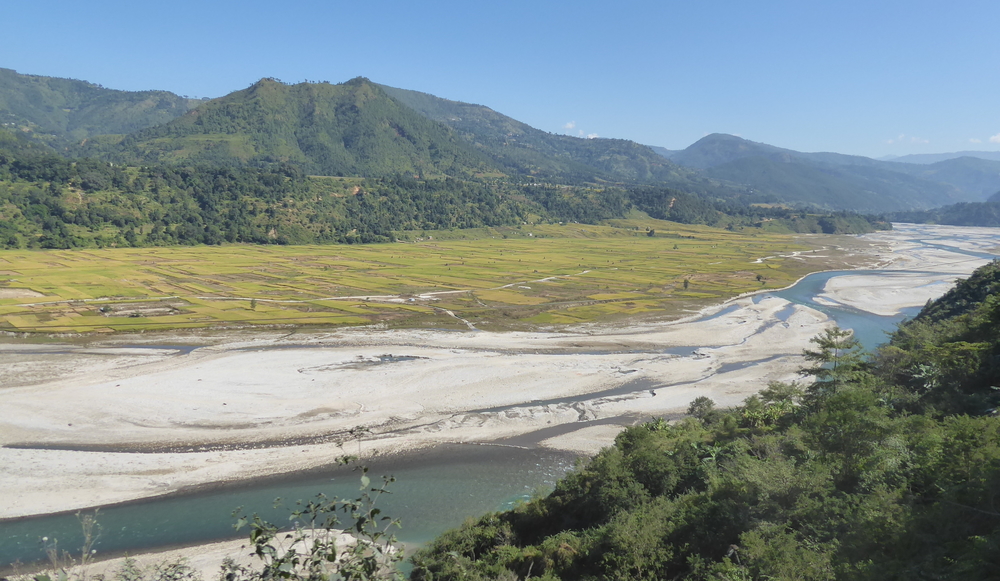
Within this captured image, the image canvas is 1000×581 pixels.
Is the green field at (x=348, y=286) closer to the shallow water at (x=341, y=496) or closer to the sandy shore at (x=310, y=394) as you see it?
the sandy shore at (x=310, y=394)

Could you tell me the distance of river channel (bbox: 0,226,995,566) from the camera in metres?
28.3

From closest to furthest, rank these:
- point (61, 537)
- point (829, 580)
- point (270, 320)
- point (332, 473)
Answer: point (829, 580) < point (61, 537) < point (332, 473) < point (270, 320)

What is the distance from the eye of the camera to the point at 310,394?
160 feet

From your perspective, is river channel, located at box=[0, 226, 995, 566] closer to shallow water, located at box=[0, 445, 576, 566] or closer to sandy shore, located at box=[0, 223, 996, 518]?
shallow water, located at box=[0, 445, 576, 566]

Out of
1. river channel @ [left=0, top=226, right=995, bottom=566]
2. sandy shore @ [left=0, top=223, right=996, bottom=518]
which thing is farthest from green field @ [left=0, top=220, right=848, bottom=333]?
river channel @ [left=0, top=226, right=995, bottom=566]

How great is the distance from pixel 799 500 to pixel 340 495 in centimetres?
2502

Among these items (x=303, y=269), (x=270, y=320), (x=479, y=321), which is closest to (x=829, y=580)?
(x=479, y=321)

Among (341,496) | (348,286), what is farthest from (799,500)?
(348,286)

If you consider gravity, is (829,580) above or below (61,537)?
above

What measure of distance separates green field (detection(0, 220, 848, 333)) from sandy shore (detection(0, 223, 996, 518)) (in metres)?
10.0

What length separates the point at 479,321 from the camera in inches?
3135

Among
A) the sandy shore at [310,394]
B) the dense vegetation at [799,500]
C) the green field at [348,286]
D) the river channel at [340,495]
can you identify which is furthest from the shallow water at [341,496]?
the green field at [348,286]

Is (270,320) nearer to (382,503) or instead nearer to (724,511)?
(382,503)

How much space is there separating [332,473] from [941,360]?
38.4m
